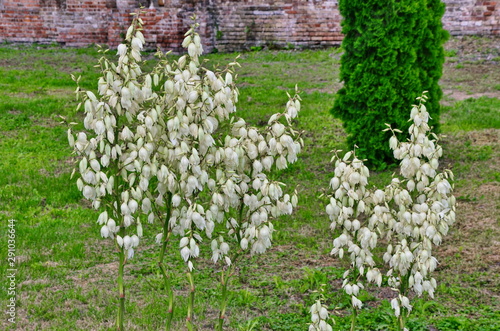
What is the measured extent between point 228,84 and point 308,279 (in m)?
2.22

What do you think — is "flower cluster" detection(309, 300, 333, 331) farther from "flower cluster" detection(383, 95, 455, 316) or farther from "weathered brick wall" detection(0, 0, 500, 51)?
"weathered brick wall" detection(0, 0, 500, 51)

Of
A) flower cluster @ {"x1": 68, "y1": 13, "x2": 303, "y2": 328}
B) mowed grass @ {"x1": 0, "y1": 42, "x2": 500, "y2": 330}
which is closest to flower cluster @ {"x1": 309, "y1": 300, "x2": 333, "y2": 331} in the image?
mowed grass @ {"x1": 0, "y1": 42, "x2": 500, "y2": 330}

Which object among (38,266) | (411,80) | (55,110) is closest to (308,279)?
(38,266)

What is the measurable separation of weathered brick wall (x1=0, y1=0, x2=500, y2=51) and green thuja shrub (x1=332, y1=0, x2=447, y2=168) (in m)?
7.00

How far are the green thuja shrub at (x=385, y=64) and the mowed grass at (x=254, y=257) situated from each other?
24.4 inches

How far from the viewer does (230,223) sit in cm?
302

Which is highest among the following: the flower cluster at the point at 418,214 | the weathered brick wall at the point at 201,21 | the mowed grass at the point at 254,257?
the weathered brick wall at the point at 201,21

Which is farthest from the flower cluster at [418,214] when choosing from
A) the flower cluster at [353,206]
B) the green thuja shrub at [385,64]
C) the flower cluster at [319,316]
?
the green thuja shrub at [385,64]

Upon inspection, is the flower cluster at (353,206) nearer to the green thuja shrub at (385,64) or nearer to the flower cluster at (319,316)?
the flower cluster at (319,316)

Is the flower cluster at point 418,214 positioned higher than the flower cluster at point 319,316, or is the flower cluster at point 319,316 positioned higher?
the flower cluster at point 418,214

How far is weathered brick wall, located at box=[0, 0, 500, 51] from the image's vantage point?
1345 centimetres

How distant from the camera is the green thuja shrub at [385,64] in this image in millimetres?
6887

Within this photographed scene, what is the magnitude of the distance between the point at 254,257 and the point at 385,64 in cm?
313

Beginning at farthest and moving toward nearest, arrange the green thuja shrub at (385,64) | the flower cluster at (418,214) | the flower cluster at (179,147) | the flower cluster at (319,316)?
the green thuja shrub at (385,64) < the flower cluster at (418,214) < the flower cluster at (319,316) < the flower cluster at (179,147)
